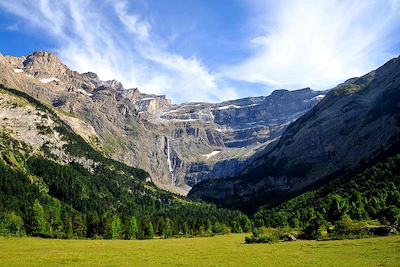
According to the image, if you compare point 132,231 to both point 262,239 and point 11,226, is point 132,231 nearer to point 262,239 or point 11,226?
point 11,226

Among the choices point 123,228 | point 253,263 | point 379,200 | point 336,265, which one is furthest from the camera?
point 123,228

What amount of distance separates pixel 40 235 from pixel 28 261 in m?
111

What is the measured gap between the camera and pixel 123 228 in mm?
196875

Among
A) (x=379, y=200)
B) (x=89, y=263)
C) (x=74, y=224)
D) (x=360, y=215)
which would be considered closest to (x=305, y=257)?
(x=89, y=263)

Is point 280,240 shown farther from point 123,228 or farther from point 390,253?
point 123,228

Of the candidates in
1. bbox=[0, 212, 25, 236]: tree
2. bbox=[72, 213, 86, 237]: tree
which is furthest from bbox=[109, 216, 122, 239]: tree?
bbox=[0, 212, 25, 236]: tree

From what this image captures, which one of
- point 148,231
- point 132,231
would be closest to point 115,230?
point 132,231

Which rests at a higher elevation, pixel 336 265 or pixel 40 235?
pixel 40 235

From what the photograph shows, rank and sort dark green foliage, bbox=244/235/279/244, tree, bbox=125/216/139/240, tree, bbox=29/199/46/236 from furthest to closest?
1. tree, bbox=125/216/139/240
2. tree, bbox=29/199/46/236
3. dark green foliage, bbox=244/235/279/244

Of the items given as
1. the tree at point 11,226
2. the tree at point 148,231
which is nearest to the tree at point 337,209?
the tree at point 148,231

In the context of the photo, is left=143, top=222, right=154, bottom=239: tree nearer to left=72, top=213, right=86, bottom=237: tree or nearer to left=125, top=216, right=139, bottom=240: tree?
left=125, top=216, right=139, bottom=240: tree

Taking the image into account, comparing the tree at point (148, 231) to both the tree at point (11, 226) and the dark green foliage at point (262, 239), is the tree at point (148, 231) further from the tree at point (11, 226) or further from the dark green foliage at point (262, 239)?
the dark green foliage at point (262, 239)

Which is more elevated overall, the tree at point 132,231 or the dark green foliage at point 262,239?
the tree at point 132,231

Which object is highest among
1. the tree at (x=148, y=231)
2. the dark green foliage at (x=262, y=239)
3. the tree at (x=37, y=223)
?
the tree at (x=37, y=223)
